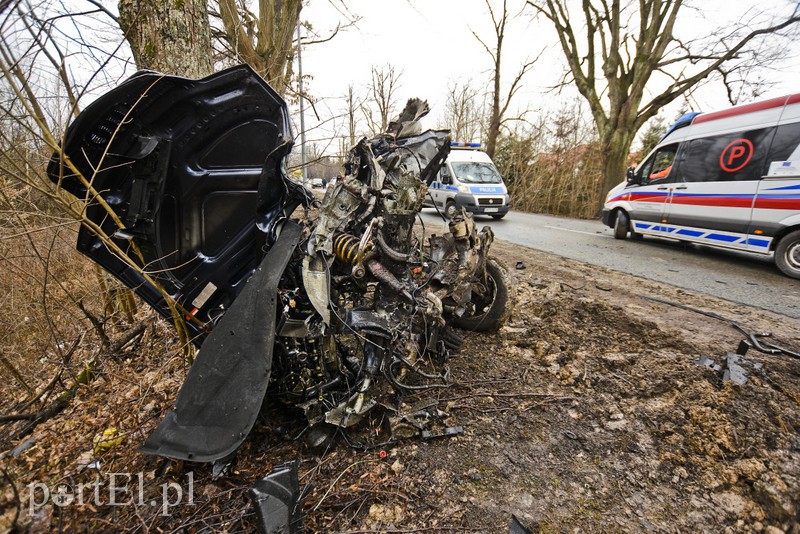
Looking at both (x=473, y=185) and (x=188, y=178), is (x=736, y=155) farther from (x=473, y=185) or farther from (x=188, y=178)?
(x=188, y=178)

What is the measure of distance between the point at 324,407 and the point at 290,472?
49cm

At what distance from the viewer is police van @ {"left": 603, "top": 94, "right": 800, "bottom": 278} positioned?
494cm

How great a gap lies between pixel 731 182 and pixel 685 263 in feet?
4.91

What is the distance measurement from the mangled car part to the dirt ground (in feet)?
1.11

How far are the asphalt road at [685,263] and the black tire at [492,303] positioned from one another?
2.91 meters

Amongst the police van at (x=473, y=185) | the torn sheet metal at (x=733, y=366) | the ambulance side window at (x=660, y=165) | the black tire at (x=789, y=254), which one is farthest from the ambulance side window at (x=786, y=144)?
the police van at (x=473, y=185)

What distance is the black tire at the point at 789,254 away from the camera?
A: 4883mm

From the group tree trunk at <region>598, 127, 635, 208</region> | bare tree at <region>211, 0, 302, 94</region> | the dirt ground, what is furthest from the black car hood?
tree trunk at <region>598, 127, 635, 208</region>

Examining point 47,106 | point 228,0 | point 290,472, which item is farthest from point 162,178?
point 228,0

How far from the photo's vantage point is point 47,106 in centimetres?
216

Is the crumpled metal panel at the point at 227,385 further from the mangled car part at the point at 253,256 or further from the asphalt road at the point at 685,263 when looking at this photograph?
the asphalt road at the point at 685,263

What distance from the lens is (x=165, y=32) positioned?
3.17m

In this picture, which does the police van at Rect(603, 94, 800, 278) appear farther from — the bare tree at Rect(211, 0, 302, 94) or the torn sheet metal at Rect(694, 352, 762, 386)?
the bare tree at Rect(211, 0, 302, 94)

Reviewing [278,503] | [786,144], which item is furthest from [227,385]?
[786,144]
